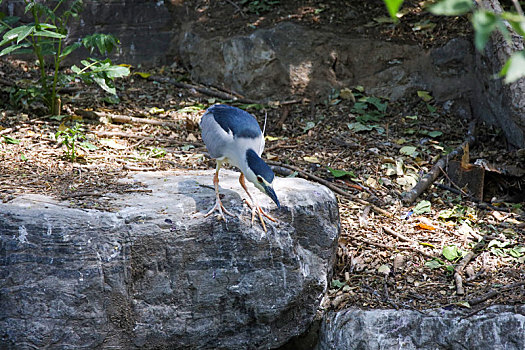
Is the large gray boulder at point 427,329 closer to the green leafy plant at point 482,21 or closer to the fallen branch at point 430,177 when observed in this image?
the fallen branch at point 430,177

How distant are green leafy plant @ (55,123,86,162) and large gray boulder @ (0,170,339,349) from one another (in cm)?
122

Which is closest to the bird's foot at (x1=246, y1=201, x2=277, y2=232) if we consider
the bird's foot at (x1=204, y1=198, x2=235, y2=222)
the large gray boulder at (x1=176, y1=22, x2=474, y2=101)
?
the bird's foot at (x1=204, y1=198, x2=235, y2=222)

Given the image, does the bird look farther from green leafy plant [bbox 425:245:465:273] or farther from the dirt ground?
green leafy plant [bbox 425:245:465:273]

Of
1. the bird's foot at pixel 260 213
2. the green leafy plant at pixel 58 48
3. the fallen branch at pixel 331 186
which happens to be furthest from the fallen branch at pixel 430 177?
the green leafy plant at pixel 58 48

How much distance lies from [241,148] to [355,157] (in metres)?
2.36

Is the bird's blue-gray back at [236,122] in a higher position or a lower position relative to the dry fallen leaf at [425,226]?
higher

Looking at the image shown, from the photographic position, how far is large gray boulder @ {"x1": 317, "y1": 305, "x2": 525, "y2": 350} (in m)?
3.73

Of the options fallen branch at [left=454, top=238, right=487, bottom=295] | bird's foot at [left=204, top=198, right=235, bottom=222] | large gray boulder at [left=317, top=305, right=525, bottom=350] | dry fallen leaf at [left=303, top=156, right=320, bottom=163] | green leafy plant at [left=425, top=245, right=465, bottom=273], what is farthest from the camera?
dry fallen leaf at [left=303, top=156, right=320, bottom=163]

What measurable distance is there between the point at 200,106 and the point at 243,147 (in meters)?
3.26

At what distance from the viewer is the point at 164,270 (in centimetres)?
382

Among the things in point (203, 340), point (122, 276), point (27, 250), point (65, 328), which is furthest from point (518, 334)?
point (27, 250)

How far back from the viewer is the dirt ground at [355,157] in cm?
437

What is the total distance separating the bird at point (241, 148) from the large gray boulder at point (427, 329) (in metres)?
0.95

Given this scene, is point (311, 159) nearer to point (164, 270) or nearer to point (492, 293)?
point (492, 293)
